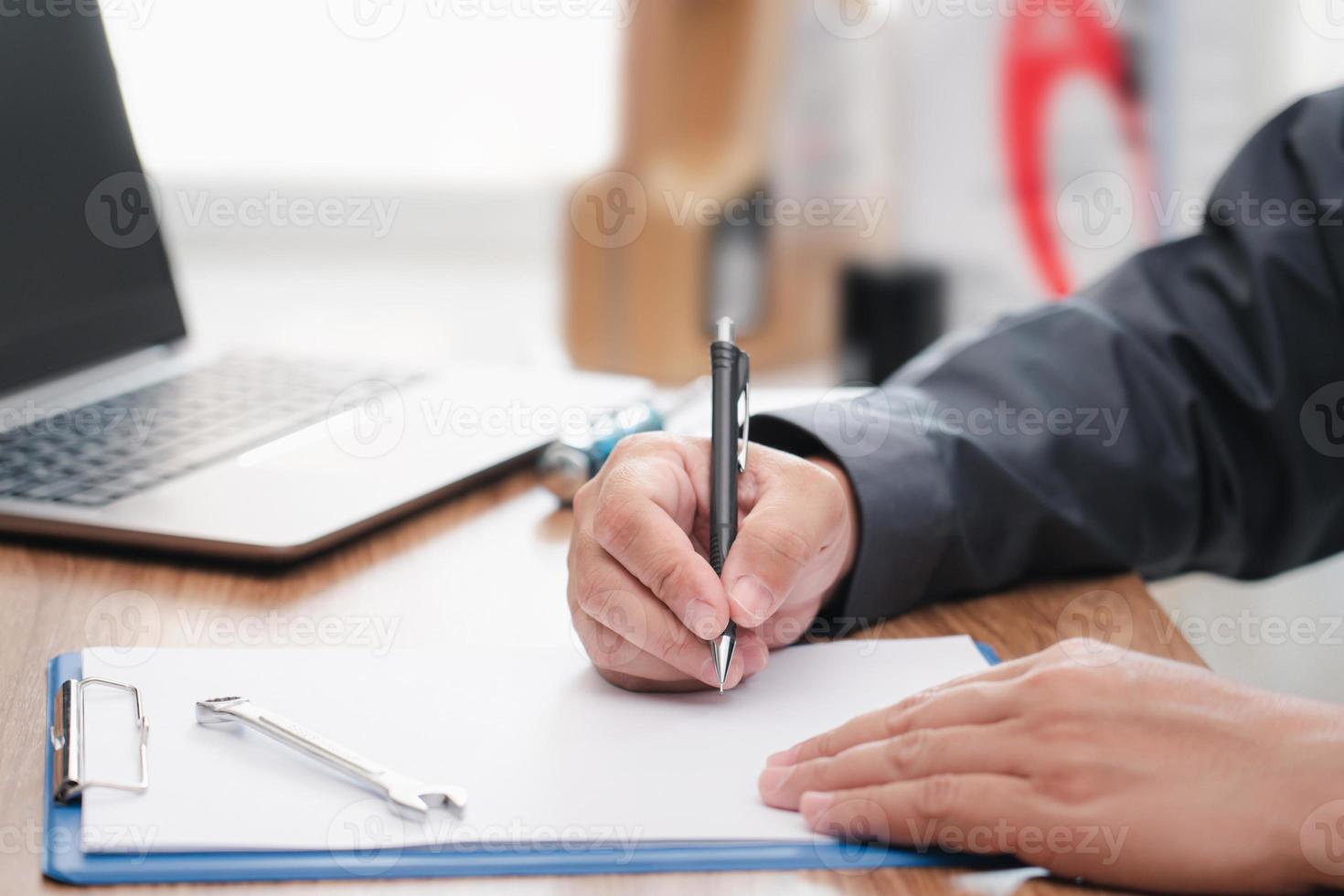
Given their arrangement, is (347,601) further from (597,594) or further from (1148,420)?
(1148,420)

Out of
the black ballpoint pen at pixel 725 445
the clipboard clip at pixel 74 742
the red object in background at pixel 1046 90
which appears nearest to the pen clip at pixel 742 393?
the black ballpoint pen at pixel 725 445

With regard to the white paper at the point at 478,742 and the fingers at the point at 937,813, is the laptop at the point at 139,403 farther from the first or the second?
the fingers at the point at 937,813

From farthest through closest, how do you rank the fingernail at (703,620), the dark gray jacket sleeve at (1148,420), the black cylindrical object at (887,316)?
the black cylindrical object at (887,316) → the dark gray jacket sleeve at (1148,420) → the fingernail at (703,620)

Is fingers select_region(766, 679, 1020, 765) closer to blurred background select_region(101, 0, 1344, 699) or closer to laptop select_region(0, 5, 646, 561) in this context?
laptop select_region(0, 5, 646, 561)

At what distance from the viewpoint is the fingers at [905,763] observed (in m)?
0.48

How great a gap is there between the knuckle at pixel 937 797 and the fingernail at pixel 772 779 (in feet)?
0.17

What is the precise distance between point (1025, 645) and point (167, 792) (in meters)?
0.41

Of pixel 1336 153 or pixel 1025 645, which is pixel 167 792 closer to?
pixel 1025 645

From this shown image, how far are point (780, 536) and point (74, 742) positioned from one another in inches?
12.5

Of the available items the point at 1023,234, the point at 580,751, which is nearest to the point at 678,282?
the point at 1023,234

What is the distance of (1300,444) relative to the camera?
0.85 meters

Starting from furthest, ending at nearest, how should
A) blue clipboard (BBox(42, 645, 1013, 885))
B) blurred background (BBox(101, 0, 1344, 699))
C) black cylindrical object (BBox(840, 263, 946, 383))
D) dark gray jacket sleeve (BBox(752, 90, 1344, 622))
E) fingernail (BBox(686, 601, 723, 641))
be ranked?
1. black cylindrical object (BBox(840, 263, 946, 383))
2. blurred background (BBox(101, 0, 1344, 699))
3. dark gray jacket sleeve (BBox(752, 90, 1344, 622))
4. fingernail (BBox(686, 601, 723, 641))
5. blue clipboard (BBox(42, 645, 1013, 885))

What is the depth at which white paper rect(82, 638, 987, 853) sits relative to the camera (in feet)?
1.51

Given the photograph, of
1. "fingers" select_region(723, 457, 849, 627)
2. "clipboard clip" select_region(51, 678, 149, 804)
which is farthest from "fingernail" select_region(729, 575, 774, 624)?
"clipboard clip" select_region(51, 678, 149, 804)
